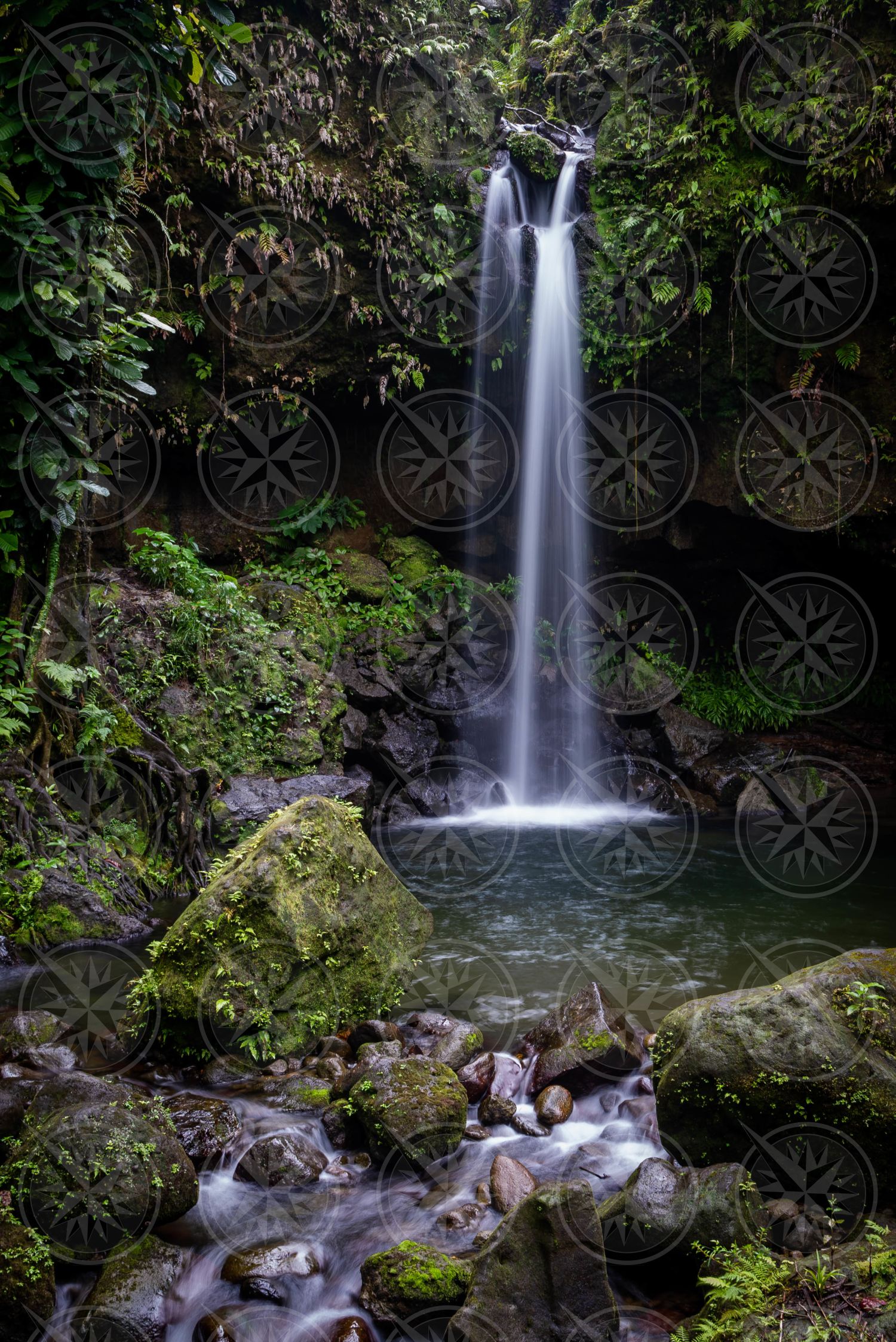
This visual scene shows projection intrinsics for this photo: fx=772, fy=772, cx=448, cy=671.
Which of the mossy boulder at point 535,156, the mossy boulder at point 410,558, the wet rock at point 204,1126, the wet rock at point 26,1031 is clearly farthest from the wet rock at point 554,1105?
the mossy boulder at point 535,156

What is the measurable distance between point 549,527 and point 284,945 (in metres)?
9.76

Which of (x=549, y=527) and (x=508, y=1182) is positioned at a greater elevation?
(x=549, y=527)

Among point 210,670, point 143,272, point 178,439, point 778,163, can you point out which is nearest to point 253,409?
point 178,439

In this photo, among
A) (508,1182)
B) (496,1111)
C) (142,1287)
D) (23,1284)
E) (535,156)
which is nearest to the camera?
(23,1284)

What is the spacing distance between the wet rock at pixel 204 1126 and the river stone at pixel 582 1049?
1.49 meters

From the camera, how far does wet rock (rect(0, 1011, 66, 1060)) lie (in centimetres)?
370

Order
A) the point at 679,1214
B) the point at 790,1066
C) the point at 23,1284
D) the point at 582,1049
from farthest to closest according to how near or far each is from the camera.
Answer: the point at 582,1049 < the point at 790,1066 < the point at 679,1214 < the point at 23,1284

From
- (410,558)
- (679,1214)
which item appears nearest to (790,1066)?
(679,1214)

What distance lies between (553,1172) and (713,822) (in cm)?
767

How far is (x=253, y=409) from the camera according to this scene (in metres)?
11.4

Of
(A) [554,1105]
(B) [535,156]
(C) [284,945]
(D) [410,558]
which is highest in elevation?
(B) [535,156]

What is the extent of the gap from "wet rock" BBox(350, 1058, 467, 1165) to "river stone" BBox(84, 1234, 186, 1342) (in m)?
0.90

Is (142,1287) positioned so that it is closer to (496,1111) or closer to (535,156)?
(496,1111)

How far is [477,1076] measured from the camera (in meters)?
3.93
